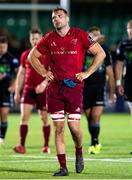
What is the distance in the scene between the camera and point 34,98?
1378 centimetres

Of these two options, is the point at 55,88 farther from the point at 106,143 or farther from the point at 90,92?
the point at 106,143

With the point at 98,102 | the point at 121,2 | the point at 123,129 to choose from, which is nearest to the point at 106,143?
the point at 98,102

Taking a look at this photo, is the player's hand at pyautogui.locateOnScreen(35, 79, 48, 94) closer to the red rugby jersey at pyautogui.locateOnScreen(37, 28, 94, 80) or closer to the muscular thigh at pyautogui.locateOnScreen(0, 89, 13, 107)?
the muscular thigh at pyautogui.locateOnScreen(0, 89, 13, 107)

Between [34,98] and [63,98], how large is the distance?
370 cm

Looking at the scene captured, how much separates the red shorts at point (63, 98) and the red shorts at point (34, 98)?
3482 millimetres

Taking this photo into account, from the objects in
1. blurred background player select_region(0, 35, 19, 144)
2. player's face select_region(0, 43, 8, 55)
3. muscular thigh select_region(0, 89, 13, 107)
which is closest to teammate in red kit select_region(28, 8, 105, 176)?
player's face select_region(0, 43, 8, 55)

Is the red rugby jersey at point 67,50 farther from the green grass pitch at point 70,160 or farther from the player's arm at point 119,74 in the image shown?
the player's arm at point 119,74

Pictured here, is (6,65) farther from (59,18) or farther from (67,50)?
(59,18)

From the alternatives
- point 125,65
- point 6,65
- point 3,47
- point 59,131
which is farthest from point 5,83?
point 59,131

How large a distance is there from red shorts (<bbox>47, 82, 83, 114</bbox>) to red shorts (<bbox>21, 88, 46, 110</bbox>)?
3482mm

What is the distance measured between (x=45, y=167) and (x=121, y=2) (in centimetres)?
2869

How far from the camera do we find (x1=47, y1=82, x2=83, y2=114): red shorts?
1010cm

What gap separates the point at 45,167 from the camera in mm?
10781

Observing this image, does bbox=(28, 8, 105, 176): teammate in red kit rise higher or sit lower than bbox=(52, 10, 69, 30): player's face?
lower
